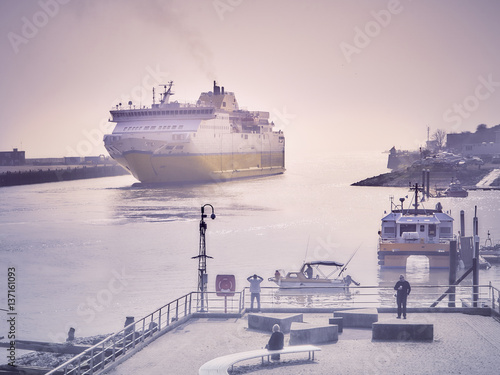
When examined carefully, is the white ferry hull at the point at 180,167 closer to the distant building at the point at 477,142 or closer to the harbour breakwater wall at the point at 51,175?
the harbour breakwater wall at the point at 51,175

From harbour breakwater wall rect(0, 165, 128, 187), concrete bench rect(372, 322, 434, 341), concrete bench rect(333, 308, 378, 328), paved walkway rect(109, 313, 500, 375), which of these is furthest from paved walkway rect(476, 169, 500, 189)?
concrete bench rect(372, 322, 434, 341)

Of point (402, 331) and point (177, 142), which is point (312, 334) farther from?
point (177, 142)

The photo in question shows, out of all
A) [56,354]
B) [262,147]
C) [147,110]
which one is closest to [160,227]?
[56,354]

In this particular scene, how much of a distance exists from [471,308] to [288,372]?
6.96 metres

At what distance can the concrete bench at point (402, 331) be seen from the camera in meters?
14.8

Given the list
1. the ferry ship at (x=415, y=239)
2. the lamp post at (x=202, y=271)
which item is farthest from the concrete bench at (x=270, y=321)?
the ferry ship at (x=415, y=239)

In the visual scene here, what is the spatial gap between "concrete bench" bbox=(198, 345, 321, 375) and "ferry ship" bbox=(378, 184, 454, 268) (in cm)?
2035

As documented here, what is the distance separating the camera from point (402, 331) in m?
15.0

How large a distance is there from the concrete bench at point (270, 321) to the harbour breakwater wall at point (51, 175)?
123m

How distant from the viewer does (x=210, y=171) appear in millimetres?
113188

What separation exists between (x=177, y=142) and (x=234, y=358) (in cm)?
9078

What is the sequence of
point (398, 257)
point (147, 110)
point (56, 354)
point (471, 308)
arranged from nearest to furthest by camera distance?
point (471, 308) < point (56, 354) < point (398, 257) < point (147, 110)

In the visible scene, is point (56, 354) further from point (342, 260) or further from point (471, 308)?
point (342, 260)

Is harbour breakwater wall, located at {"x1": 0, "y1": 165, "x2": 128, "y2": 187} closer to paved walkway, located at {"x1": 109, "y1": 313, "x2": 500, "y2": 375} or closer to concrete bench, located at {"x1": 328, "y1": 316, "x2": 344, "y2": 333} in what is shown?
paved walkway, located at {"x1": 109, "y1": 313, "x2": 500, "y2": 375}
